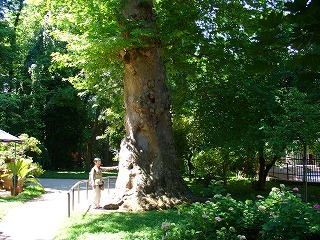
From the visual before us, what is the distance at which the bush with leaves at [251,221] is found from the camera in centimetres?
495

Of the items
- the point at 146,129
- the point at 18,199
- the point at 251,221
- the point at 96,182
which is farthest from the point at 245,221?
the point at 18,199

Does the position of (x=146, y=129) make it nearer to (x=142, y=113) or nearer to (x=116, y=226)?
(x=142, y=113)

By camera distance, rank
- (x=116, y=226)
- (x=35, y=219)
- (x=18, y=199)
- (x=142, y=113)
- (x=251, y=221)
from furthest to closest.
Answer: (x=18, y=199) < (x=142, y=113) < (x=35, y=219) < (x=116, y=226) < (x=251, y=221)

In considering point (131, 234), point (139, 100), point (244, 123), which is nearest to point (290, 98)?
point (244, 123)

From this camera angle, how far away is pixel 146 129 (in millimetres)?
12219

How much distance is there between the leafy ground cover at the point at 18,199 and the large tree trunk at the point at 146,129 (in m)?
3.59

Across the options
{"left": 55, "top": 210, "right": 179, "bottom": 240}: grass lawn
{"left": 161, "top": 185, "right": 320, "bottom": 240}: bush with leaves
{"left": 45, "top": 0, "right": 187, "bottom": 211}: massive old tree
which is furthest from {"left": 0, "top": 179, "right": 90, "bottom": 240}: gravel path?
{"left": 161, "top": 185, "right": 320, "bottom": 240}: bush with leaves

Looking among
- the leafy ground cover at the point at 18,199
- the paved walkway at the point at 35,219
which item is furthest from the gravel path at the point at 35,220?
the leafy ground cover at the point at 18,199

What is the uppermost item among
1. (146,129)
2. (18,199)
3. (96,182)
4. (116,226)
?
(146,129)

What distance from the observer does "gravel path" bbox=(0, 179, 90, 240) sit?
28.8 ft

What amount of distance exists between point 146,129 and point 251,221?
22.6 ft

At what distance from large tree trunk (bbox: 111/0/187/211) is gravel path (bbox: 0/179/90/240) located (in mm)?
2212

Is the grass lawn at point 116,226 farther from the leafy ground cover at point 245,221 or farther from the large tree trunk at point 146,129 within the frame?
the large tree trunk at point 146,129

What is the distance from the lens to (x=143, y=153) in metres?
12.2
